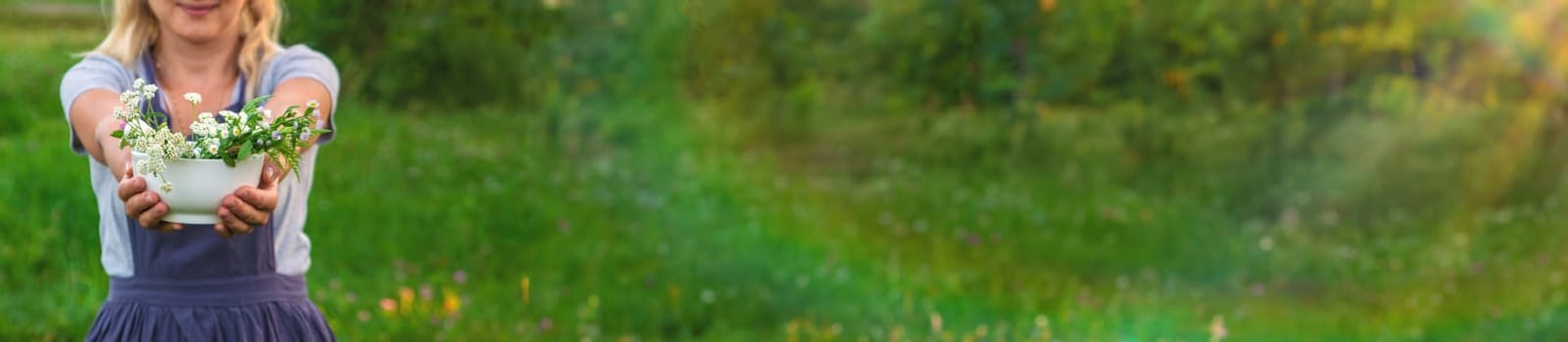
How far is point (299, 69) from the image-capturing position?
2.55 m

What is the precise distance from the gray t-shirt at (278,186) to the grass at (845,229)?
2.53 m

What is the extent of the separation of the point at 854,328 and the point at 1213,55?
4924mm

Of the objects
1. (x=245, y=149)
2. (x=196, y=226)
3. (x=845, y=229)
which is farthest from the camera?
(x=845, y=229)

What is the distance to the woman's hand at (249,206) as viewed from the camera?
224 cm

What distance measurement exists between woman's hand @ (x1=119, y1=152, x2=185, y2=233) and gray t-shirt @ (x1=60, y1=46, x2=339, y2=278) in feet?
0.69

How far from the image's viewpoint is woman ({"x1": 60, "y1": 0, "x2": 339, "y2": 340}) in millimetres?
2475

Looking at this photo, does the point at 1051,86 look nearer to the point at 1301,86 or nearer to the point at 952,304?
the point at 1301,86

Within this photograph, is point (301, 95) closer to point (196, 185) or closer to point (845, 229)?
point (196, 185)

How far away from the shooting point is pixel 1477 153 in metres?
10.2

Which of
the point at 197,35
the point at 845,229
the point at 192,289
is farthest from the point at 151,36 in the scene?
the point at 845,229

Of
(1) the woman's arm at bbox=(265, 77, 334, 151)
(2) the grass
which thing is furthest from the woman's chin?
(2) the grass

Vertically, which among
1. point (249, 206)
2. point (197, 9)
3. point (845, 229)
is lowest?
point (845, 229)

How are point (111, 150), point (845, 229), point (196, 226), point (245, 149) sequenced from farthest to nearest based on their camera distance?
1. point (845, 229)
2. point (196, 226)
3. point (111, 150)
4. point (245, 149)

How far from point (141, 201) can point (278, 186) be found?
29 centimetres
